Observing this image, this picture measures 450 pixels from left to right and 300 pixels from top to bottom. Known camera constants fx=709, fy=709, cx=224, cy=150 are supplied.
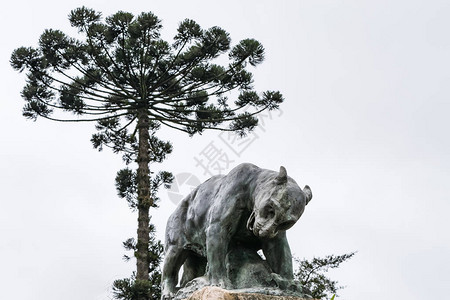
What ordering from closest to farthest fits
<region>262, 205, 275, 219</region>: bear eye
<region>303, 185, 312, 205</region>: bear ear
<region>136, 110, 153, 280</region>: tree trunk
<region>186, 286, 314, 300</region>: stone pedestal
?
<region>186, 286, 314, 300</region>: stone pedestal, <region>262, 205, 275, 219</region>: bear eye, <region>303, 185, 312, 205</region>: bear ear, <region>136, 110, 153, 280</region>: tree trunk

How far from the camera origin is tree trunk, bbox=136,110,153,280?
77.6ft

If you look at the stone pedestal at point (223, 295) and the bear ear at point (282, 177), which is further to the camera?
the bear ear at point (282, 177)

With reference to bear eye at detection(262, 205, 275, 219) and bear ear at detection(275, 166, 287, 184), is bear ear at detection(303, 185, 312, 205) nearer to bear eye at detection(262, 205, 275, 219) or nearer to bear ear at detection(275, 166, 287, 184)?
bear ear at detection(275, 166, 287, 184)

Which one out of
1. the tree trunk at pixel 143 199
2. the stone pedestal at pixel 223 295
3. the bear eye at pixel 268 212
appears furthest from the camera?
the tree trunk at pixel 143 199

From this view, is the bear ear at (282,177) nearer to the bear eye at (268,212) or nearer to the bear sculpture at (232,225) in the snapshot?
the bear sculpture at (232,225)

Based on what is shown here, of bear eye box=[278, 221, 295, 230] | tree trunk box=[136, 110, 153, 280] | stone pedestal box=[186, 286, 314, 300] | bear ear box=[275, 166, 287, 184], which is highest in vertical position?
tree trunk box=[136, 110, 153, 280]

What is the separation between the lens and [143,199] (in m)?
25.1

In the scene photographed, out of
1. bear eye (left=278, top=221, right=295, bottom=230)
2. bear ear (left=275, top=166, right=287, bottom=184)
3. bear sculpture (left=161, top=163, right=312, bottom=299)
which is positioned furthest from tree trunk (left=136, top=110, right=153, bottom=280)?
bear ear (left=275, top=166, right=287, bottom=184)

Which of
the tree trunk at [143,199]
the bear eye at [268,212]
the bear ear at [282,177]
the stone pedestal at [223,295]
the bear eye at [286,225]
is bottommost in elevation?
the stone pedestal at [223,295]

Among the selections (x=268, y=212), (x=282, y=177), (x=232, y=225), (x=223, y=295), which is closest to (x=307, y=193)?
(x=282, y=177)

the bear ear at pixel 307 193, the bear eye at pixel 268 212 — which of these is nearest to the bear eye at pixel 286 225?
the bear eye at pixel 268 212

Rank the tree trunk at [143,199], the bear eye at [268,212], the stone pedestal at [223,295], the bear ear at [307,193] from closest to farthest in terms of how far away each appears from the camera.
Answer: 1. the stone pedestal at [223,295]
2. the bear eye at [268,212]
3. the bear ear at [307,193]
4. the tree trunk at [143,199]

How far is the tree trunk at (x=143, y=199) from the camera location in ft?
77.6

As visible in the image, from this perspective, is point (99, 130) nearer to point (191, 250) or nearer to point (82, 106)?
point (82, 106)
